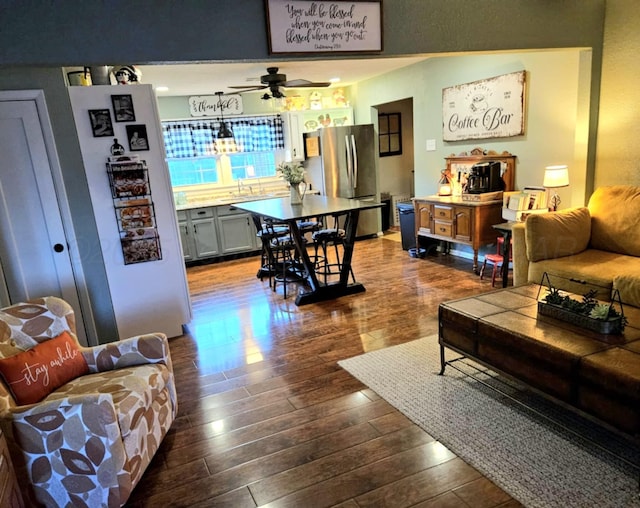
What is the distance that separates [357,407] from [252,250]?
429 centimetres

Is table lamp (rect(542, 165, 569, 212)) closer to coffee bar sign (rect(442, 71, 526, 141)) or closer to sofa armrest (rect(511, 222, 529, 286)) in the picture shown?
sofa armrest (rect(511, 222, 529, 286))

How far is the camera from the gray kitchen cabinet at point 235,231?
20.8ft

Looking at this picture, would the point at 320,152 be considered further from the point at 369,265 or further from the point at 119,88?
the point at 119,88

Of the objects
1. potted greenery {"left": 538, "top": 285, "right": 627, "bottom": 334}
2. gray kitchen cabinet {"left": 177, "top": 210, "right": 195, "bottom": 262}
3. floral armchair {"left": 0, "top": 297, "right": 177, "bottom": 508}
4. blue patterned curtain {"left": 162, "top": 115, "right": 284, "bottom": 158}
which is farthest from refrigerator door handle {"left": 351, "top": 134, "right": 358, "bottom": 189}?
floral armchair {"left": 0, "top": 297, "right": 177, "bottom": 508}

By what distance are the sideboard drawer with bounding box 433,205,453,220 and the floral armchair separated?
3752 millimetres

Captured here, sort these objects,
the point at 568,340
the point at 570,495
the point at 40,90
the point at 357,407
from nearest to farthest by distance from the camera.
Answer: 1. the point at 570,495
2. the point at 568,340
3. the point at 357,407
4. the point at 40,90

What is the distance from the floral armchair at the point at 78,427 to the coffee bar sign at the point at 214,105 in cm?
484

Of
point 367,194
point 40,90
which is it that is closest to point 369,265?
point 367,194

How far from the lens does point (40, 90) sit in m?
3.11

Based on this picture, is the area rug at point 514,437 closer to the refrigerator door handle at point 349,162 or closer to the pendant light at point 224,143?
the refrigerator door handle at point 349,162

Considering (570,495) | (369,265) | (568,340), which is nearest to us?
(570,495)

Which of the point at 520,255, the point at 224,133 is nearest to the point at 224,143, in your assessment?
the point at 224,133

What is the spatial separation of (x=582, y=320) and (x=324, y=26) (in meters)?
2.24

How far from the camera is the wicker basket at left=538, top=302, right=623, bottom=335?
2188 mm
